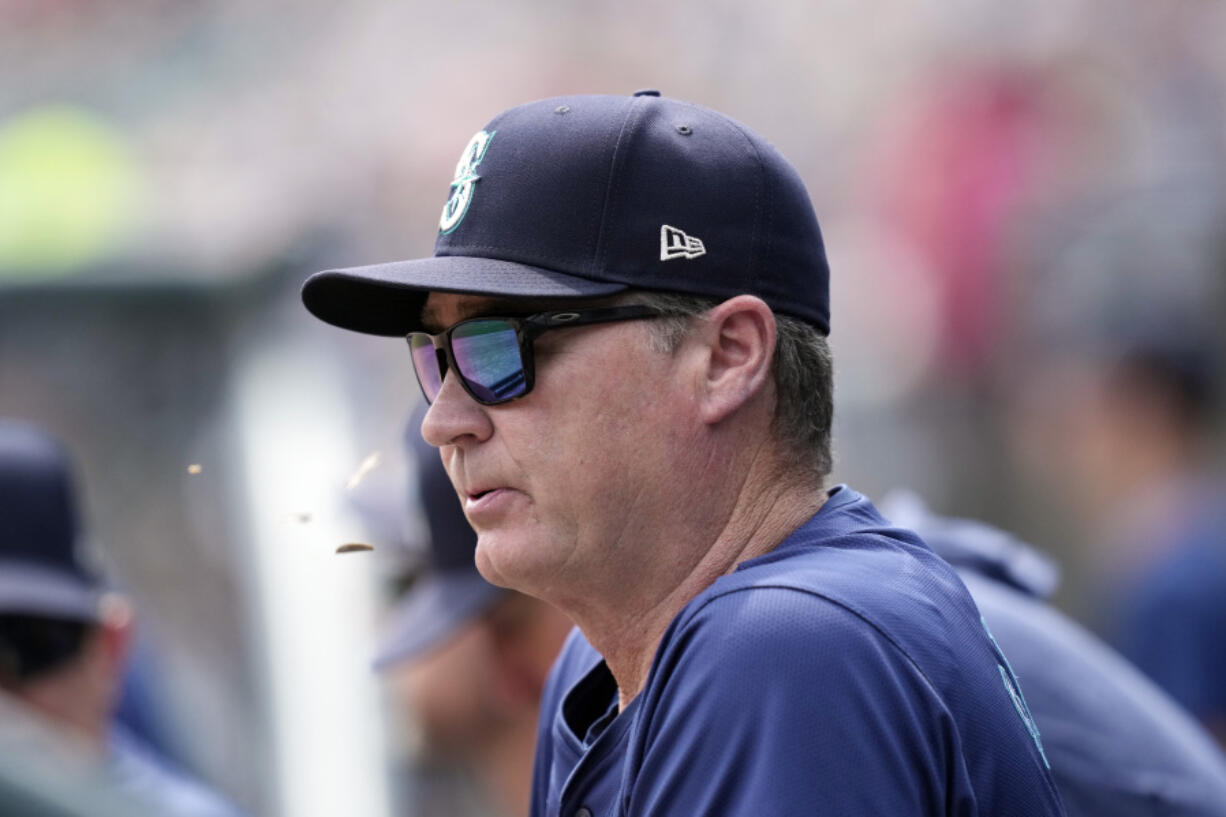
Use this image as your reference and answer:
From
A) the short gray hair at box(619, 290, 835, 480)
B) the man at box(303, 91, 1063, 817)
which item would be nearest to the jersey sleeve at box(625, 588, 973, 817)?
the man at box(303, 91, 1063, 817)

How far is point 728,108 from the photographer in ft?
40.1

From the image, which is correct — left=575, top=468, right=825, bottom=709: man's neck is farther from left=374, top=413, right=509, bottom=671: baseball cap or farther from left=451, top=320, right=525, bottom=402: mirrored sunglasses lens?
left=374, top=413, right=509, bottom=671: baseball cap

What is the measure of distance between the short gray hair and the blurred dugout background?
7.55 ft

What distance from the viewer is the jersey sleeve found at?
145 centimetres

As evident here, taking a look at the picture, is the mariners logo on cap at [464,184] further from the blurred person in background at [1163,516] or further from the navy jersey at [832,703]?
the blurred person in background at [1163,516]

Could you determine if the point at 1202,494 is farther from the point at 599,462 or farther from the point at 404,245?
the point at 404,245

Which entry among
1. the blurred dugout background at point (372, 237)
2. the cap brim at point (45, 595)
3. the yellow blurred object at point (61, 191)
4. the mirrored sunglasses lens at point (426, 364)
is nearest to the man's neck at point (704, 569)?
the mirrored sunglasses lens at point (426, 364)

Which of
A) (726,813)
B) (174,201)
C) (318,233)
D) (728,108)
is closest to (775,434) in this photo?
(726,813)

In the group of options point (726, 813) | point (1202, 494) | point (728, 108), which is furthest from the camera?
point (728, 108)

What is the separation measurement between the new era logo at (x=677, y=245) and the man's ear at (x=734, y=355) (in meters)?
0.08

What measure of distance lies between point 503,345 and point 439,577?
1.65m

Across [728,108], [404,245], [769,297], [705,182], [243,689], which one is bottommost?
[243,689]

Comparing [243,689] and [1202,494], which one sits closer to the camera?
[1202,494]

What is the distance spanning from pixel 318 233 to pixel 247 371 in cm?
300
